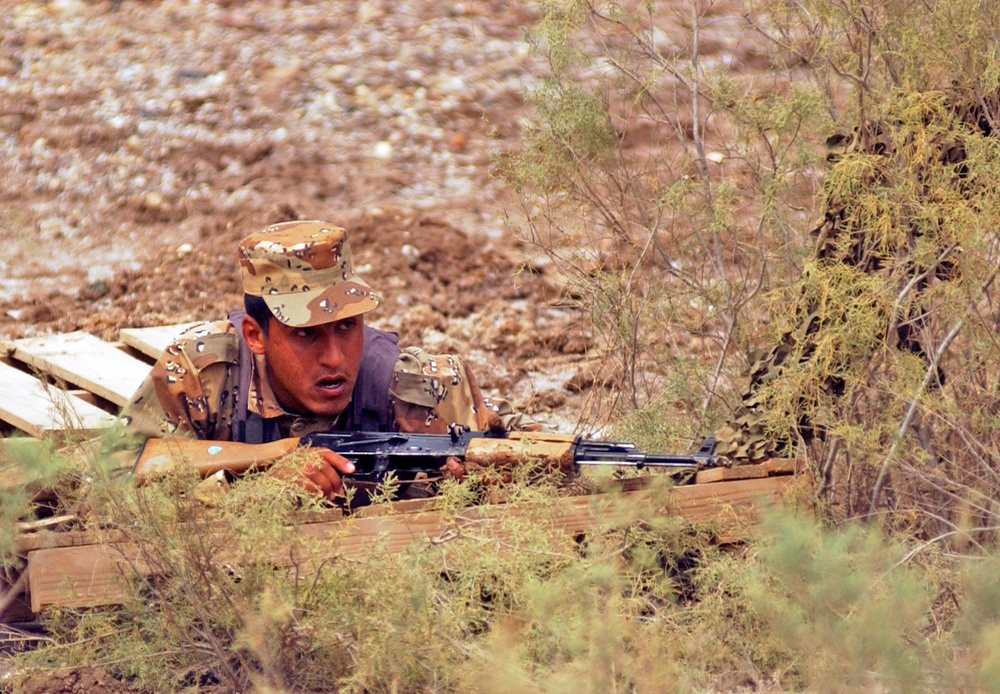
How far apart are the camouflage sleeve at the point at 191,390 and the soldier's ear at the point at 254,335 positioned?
0.46ft

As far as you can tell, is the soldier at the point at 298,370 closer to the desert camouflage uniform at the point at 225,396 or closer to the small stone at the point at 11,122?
the desert camouflage uniform at the point at 225,396

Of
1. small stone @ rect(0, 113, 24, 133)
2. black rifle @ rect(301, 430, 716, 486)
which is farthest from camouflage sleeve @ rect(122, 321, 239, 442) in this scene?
small stone @ rect(0, 113, 24, 133)

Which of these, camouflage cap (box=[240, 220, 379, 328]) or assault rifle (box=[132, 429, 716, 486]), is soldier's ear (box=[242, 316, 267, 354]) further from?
assault rifle (box=[132, 429, 716, 486])

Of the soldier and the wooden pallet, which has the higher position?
the soldier

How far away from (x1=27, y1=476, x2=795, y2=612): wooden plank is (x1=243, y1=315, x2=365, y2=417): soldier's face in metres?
0.54

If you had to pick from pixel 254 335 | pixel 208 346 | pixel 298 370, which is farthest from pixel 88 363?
pixel 298 370

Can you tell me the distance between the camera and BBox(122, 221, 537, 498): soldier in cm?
404

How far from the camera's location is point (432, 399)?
4324 mm

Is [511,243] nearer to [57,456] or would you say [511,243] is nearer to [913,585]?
[57,456]

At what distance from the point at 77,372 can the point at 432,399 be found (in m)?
2.25

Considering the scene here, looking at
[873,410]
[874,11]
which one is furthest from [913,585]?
[874,11]

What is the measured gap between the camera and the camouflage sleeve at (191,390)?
4.21 m

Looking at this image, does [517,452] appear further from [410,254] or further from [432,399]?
[410,254]

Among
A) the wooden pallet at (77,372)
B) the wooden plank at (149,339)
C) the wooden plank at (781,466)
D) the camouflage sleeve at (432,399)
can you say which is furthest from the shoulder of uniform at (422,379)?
the wooden plank at (149,339)
